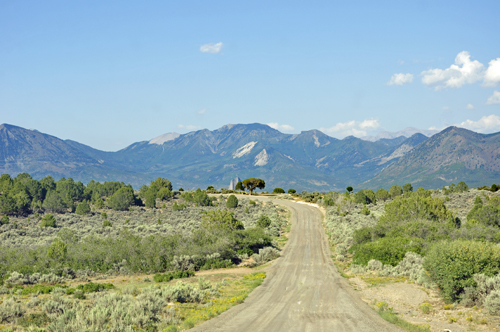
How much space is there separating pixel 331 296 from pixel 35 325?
54.8 ft

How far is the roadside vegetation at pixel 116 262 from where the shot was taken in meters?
17.6

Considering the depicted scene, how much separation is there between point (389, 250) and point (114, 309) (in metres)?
23.6

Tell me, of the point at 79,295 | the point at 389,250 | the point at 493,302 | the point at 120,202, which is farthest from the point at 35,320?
the point at 120,202

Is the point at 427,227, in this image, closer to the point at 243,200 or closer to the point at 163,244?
the point at 163,244

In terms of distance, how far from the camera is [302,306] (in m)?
21.4

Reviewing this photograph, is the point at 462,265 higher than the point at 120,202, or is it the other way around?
the point at 462,265

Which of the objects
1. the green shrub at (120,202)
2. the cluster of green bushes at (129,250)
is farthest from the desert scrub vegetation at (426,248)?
the green shrub at (120,202)

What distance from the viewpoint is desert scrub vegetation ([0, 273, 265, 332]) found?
16156 mm

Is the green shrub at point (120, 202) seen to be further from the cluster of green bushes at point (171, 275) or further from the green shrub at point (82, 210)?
the cluster of green bushes at point (171, 275)

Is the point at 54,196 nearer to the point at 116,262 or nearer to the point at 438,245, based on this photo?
the point at 116,262

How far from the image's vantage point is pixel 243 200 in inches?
3415

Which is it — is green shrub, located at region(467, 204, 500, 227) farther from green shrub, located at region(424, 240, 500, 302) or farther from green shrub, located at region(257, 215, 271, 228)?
green shrub, located at region(424, 240, 500, 302)

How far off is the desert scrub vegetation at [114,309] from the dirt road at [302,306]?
57.9 inches

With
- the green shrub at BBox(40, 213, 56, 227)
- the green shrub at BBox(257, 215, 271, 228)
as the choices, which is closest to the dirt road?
the green shrub at BBox(257, 215, 271, 228)
